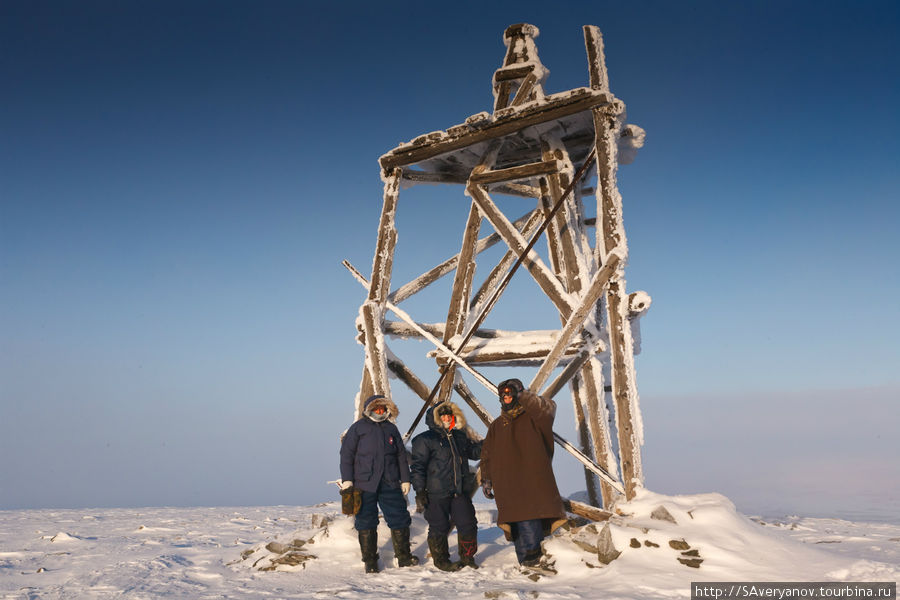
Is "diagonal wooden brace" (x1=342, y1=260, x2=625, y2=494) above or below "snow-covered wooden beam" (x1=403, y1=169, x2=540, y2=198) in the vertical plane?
below

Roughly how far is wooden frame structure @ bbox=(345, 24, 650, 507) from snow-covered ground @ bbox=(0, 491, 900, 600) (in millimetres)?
907

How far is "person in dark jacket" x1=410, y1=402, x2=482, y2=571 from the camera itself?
562 cm

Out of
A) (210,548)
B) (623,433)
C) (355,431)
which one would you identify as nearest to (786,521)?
(623,433)

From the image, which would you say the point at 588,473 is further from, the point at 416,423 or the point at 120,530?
the point at 120,530

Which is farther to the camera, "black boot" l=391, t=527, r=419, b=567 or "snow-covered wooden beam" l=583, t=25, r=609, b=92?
"snow-covered wooden beam" l=583, t=25, r=609, b=92

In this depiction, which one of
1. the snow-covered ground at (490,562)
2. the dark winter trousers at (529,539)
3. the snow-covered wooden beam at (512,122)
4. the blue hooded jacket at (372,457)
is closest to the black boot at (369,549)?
the snow-covered ground at (490,562)

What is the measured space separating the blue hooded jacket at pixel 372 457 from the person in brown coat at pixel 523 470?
836 mm

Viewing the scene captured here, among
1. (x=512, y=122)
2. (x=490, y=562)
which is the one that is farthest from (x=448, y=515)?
(x=512, y=122)

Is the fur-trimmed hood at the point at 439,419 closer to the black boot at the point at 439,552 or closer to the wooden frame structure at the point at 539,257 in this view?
the wooden frame structure at the point at 539,257

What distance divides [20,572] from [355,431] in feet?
11.7

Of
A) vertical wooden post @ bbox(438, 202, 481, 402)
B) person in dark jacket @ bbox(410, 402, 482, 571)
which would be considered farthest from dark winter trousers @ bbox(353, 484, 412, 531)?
vertical wooden post @ bbox(438, 202, 481, 402)

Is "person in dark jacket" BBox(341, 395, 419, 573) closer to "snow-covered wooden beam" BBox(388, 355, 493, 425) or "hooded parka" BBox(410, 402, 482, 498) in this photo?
"hooded parka" BBox(410, 402, 482, 498)

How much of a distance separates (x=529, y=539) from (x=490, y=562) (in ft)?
2.30

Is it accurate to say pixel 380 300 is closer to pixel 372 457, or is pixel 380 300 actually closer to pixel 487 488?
pixel 372 457
